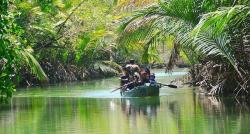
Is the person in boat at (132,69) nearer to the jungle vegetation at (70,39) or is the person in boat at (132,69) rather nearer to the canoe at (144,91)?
the canoe at (144,91)

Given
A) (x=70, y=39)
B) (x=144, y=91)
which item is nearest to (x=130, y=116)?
(x=144, y=91)

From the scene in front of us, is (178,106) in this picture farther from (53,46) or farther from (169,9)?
(53,46)

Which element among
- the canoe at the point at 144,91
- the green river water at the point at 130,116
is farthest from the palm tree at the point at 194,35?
the canoe at the point at 144,91

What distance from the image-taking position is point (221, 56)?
703 inches

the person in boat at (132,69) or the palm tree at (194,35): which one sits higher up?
the palm tree at (194,35)

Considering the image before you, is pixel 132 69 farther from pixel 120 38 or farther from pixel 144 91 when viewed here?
pixel 120 38

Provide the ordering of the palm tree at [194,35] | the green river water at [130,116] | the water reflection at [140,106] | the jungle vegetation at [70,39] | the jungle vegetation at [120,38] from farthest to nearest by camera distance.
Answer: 1. the jungle vegetation at [70,39]
2. the palm tree at [194,35]
3. the water reflection at [140,106]
4. the green river water at [130,116]
5. the jungle vegetation at [120,38]

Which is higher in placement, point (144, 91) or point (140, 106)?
point (144, 91)

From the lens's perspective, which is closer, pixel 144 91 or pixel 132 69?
pixel 144 91

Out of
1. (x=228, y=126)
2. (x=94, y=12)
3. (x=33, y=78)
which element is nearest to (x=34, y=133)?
(x=228, y=126)

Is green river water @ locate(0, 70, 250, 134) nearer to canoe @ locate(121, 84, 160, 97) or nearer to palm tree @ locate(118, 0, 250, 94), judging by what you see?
canoe @ locate(121, 84, 160, 97)

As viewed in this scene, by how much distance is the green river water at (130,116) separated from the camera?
12.1 m

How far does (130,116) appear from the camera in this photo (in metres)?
14.9

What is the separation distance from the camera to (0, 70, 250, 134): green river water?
1212 cm
